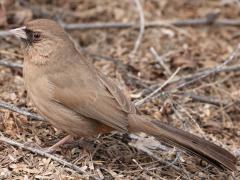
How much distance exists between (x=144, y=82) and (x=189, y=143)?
1.62 meters

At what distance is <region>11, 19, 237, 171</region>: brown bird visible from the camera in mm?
5180

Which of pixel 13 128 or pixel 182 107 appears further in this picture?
pixel 182 107

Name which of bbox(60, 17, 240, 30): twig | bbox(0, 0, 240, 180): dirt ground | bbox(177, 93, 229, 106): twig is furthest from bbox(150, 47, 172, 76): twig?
bbox(60, 17, 240, 30): twig

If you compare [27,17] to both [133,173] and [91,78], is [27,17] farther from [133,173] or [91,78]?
[133,173]

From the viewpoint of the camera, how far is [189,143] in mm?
5148

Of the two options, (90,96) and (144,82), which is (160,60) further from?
(90,96)

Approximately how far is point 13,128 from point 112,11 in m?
2.94

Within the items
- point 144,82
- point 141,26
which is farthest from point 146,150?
point 141,26

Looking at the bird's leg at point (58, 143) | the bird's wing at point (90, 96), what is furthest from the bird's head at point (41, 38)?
the bird's leg at point (58, 143)

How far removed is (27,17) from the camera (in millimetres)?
7199

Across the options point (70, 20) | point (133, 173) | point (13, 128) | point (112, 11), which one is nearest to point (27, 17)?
point (70, 20)

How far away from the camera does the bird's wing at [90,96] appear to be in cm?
524

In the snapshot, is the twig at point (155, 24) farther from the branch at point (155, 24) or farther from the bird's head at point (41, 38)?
the bird's head at point (41, 38)

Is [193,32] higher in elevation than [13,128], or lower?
higher
